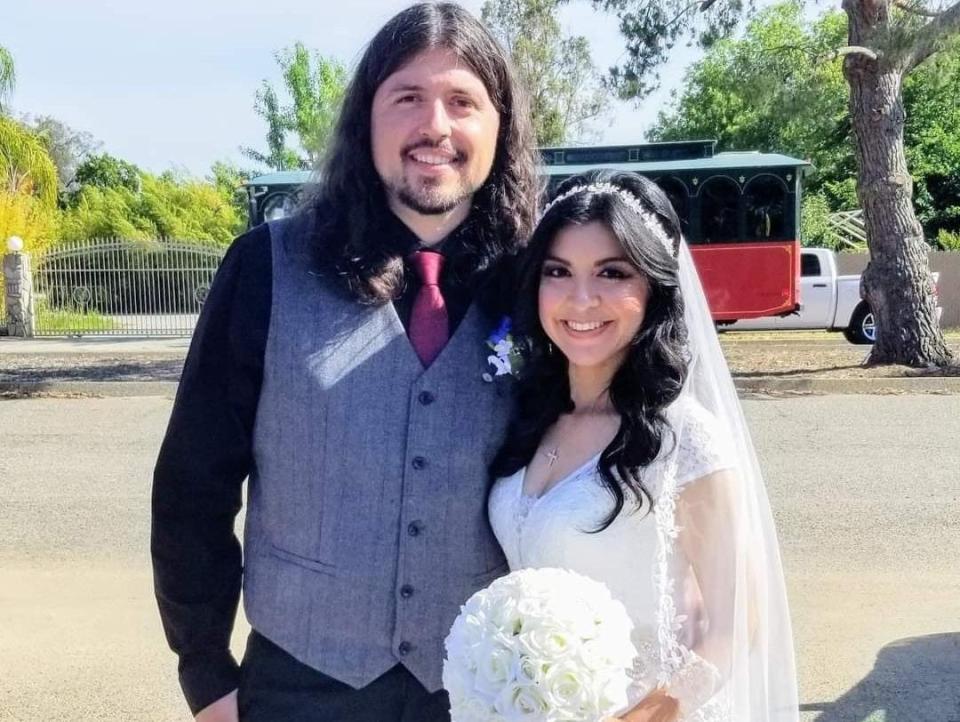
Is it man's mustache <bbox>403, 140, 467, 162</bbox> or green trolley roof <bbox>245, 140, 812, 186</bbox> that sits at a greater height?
green trolley roof <bbox>245, 140, 812, 186</bbox>

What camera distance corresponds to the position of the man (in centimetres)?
197

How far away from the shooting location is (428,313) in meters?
2.12

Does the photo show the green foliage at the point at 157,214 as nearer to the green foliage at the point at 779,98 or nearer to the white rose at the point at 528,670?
the green foliage at the point at 779,98

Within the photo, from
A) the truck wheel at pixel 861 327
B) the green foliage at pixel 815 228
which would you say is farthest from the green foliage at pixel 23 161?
the green foliage at pixel 815 228

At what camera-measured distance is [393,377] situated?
6.63 feet

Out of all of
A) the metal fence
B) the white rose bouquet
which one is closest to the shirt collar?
the white rose bouquet

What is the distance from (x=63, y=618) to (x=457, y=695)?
384cm

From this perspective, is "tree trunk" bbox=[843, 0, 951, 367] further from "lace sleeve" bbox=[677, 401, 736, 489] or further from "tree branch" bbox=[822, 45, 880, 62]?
"lace sleeve" bbox=[677, 401, 736, 489]

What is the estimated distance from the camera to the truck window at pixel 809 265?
19297mm

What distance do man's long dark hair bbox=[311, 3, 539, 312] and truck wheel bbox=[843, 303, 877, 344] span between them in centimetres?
1774

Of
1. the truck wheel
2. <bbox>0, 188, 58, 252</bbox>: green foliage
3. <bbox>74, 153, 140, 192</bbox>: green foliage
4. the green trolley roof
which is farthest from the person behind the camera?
<bbox>74, 153, 140, 192</bbox>: green foliage

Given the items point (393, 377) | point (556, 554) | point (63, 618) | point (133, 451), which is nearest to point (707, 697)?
point (556, 554)

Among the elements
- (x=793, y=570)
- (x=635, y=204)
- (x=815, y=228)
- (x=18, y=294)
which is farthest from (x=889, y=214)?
(x=815, y=228)

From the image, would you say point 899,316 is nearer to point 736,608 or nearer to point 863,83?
point 863,83
